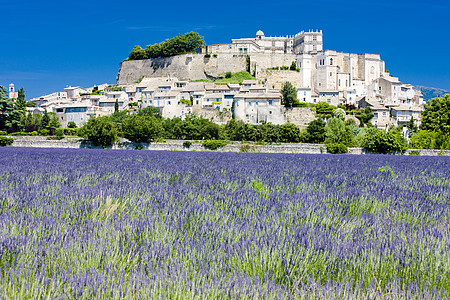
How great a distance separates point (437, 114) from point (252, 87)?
36224 millimetres

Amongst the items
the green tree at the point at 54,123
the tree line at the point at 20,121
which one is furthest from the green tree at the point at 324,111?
the green tree at the point at 54,123

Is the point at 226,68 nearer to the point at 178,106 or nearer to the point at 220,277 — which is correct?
the point at 178,106

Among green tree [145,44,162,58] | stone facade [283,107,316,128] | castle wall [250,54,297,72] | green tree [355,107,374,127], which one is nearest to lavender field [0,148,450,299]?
stone facade [283,107,316,128]

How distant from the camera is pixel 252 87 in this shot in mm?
73375

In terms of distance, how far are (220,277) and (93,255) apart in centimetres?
84

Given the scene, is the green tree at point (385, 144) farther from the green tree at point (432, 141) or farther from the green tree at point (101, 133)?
the green tree at point (101, 133)

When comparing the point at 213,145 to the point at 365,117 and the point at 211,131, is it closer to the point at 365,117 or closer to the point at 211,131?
the point at 211,131

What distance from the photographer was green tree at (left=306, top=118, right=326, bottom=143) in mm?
54150

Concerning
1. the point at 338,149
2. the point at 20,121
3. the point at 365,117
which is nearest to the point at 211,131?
the point at 338,149

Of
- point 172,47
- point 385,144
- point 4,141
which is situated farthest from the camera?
point 172,47

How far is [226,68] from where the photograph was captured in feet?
301

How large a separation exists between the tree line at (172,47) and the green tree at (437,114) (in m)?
66.6

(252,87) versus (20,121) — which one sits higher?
(252,87)

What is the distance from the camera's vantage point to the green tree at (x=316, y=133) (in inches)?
2132
